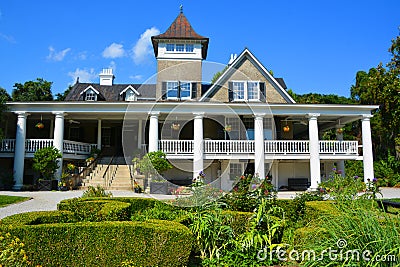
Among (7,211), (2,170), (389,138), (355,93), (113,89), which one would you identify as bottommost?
(7,211)

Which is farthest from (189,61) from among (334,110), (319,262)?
(319,262)

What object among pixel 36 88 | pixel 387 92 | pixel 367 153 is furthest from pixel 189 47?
pixel 36 88

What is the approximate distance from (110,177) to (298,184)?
1249 cm

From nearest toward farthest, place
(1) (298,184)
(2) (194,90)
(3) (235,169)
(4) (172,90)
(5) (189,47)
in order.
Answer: (1) (298,184), (3) (235,169), (4) (172,90), (2) (194,90), (5) (189,47)

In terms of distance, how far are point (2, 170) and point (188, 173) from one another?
1241 centimetres

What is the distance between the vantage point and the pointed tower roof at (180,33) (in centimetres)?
2384

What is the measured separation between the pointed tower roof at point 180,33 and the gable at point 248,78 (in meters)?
3.50

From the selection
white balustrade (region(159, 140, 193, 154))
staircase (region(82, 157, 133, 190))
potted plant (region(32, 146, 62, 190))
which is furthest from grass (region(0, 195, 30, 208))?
white balustrade (region(159, 140, 193, 154))

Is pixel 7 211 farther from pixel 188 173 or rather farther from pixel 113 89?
pixel 113 89

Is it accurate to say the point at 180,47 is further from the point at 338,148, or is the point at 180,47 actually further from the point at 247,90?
the point at 338,148

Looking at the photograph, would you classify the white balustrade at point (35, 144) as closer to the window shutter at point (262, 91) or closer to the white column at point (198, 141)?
the white column at point (198, 141)

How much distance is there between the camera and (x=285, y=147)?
20.1 metres

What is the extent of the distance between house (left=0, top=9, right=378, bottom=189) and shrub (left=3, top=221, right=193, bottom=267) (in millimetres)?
12917

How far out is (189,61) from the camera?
77.3 feet
